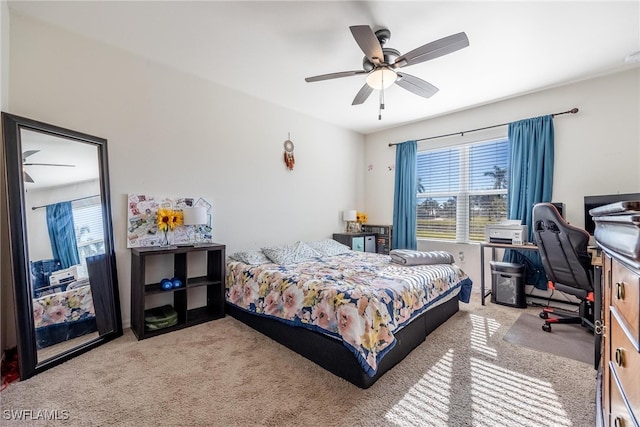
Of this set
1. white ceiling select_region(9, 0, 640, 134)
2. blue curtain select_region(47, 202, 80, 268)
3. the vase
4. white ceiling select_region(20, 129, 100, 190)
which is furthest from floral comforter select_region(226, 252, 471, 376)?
white ceiling select_region(9, 0, 640, 134)

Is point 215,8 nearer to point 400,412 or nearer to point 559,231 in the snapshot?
point 400,412

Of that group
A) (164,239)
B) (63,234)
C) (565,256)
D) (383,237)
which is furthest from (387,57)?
(383,237)

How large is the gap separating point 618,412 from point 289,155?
3734 mm

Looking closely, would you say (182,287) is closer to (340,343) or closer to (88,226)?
(88,226)

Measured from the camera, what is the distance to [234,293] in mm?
2812

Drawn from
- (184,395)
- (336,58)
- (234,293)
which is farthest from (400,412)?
(336,58)

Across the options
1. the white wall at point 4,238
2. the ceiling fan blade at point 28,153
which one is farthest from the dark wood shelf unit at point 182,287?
the ceiling fan blade at point 28,153

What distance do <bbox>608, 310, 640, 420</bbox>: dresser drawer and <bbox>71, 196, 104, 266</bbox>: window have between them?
3.10 metres

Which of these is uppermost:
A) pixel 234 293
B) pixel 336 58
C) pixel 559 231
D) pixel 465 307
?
pixel 336 58

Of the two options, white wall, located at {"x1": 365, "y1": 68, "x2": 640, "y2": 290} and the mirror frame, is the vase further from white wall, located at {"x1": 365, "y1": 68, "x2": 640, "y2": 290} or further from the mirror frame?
white wall, located at {"x1": 365, "y1": 68, "x2": 640, "y2": 290}

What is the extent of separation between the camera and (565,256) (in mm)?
2328

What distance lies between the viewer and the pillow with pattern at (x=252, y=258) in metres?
2.95

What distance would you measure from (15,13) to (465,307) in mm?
5026

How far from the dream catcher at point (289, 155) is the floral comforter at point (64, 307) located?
8.58 ft
